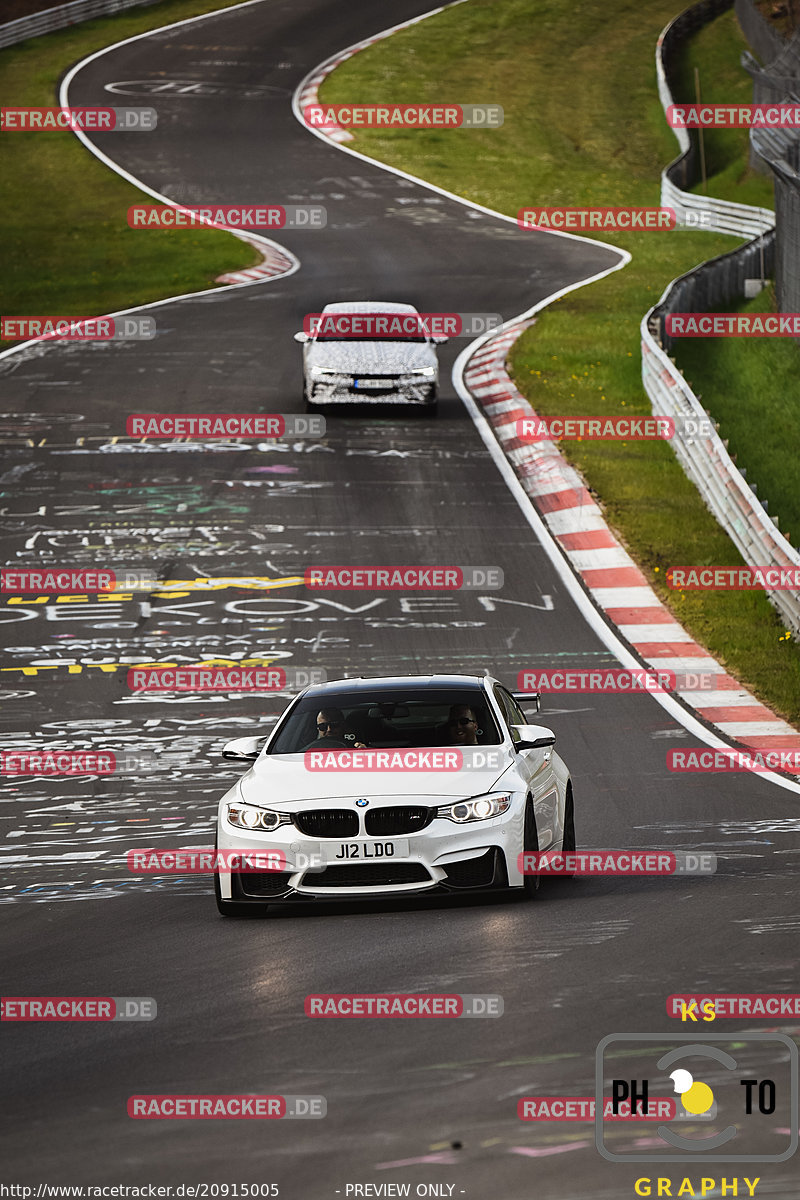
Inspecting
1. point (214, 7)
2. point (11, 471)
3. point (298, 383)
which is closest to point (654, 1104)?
point (11, 471)

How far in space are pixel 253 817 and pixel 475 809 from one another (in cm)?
122

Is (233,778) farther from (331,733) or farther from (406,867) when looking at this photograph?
(406,867)

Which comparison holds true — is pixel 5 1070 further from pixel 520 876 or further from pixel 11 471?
pixel 11 471

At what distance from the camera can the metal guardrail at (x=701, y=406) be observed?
19.2m

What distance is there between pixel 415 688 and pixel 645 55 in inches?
2414

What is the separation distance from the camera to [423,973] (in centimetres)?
828

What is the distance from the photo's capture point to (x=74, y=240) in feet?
149

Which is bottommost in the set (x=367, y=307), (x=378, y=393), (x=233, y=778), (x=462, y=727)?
(x=378, y=393)

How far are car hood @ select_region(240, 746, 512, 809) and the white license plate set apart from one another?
0.79 ft

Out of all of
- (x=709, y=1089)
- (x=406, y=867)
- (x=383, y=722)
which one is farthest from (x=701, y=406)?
(x=709, y=1089)

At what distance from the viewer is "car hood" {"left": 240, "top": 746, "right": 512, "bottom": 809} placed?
32.6ft

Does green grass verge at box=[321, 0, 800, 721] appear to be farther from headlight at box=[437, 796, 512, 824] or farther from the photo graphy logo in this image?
the photo graphy logo

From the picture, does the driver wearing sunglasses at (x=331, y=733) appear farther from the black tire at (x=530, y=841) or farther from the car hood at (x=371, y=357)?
the car hood at (x=371, y=357)

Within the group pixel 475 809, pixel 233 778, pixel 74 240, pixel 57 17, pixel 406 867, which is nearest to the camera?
pixel 406 867
